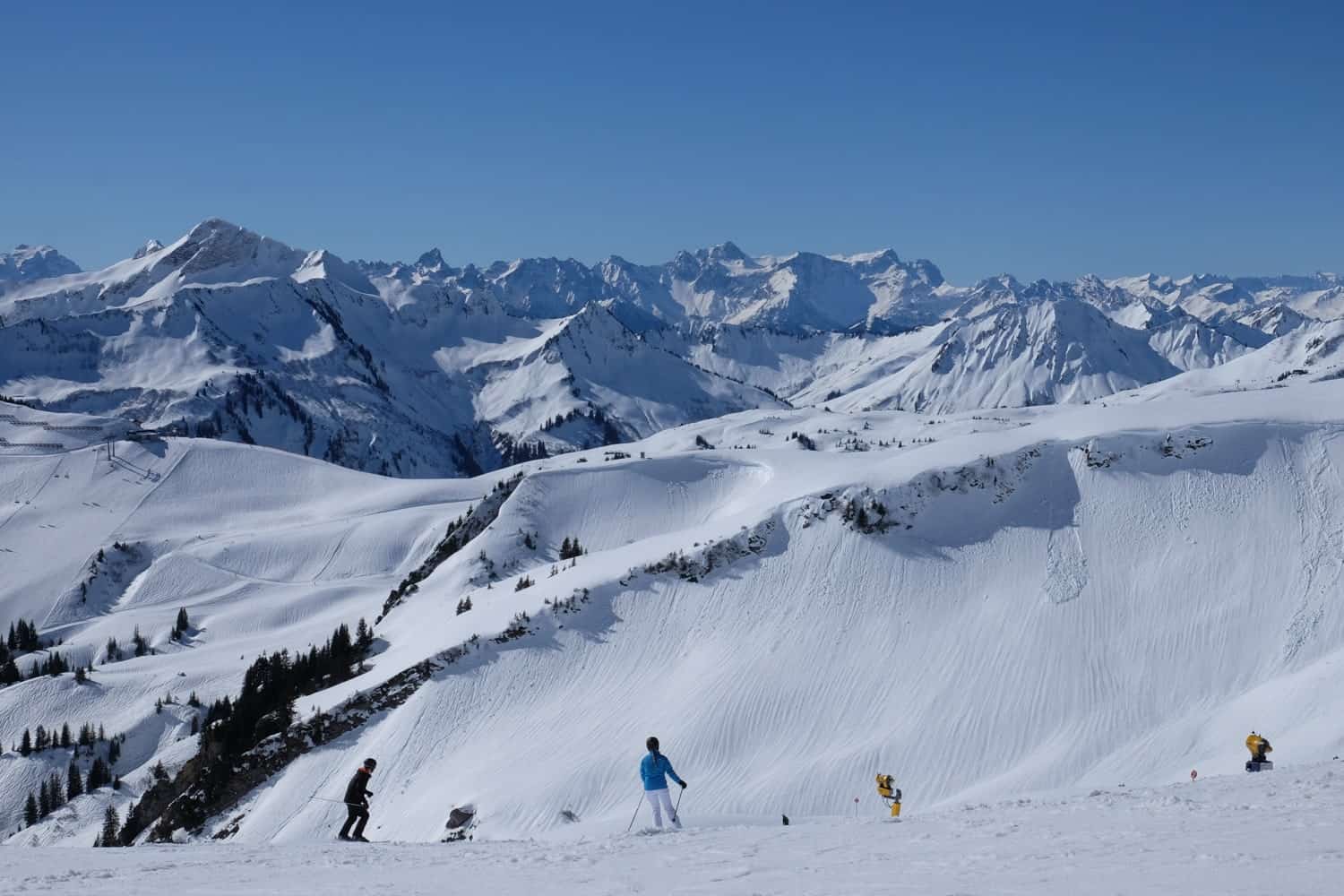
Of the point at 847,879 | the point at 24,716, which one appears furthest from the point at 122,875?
the point at 24,716

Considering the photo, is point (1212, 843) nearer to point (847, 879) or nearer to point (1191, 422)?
point (847, 879)

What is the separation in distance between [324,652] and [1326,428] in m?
62.2

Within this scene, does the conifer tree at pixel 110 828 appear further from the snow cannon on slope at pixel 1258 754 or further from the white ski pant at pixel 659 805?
the snow cannon on slope at pixel 1258 754

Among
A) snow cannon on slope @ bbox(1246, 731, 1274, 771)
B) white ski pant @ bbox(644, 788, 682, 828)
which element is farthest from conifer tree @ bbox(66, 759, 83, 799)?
snow cannon on slope @ bbox(1246, 731, 1274, 771)

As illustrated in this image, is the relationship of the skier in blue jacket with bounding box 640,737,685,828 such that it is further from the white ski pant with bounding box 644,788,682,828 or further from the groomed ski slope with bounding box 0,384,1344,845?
the groomed ski slope with bounding box 0,384,1344,845

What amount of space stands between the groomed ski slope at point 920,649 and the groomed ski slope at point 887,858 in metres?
14.1

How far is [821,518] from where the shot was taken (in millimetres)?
59969

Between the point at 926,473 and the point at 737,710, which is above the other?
the point at 926,473

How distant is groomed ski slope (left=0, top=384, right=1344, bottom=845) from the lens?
4206 centimetres

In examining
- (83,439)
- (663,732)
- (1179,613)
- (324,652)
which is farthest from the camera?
(83,439)

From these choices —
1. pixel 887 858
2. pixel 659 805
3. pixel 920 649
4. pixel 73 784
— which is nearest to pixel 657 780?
pixel 659 805

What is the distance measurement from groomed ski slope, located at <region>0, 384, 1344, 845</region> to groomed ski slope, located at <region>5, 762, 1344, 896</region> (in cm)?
1410

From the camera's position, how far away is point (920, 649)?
50.3 m

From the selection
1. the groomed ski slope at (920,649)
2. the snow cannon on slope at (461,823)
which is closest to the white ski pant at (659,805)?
the groomed ski slope at (920,649)
